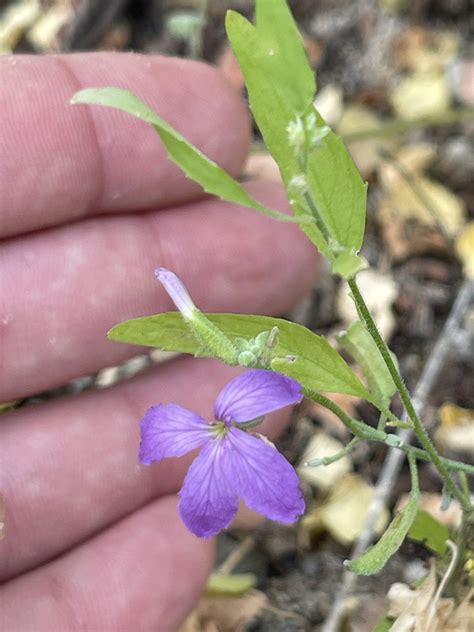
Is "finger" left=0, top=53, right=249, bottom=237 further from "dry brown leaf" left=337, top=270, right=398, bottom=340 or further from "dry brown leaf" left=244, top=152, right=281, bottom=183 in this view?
"dry brown leaf" left=337, top=270, right=398, bottom=340

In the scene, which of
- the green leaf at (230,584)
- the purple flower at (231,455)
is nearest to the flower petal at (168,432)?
the purple flower at (231,455)

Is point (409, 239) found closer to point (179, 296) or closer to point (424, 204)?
point (424, 204)

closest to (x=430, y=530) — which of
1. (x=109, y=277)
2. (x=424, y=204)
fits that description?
(x=109, y=277)

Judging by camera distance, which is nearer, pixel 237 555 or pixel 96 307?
pixel 96 307

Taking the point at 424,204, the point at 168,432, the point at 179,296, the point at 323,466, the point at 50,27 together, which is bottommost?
the point at 323,466

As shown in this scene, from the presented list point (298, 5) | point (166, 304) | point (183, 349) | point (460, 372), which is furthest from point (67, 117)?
point (298, 5)

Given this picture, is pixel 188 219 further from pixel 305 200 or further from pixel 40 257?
pixel 305 200
